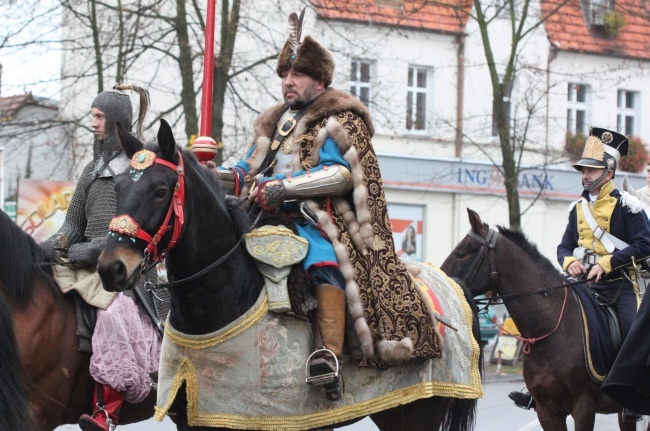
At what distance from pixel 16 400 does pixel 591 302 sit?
6.25 meters

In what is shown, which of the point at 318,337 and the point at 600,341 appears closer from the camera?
the point at 318,337

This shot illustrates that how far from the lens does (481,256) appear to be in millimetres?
9203

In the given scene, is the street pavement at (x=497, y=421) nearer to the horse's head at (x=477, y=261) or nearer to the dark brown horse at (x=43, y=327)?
the horse's head at (x=477, y=261)

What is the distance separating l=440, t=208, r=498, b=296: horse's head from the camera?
30.1 feet

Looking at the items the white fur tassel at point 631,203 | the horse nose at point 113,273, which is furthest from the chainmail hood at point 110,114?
the white fur tassel at point 631,203

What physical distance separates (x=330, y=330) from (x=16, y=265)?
2014 millimetres

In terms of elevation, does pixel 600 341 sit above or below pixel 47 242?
below

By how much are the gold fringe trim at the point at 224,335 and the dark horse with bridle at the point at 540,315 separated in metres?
3.59

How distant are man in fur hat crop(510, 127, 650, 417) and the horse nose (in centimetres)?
496

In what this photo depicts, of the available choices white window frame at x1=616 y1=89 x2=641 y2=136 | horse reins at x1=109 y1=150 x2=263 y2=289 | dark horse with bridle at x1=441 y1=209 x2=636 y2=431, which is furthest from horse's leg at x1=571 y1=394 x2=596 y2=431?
white window frame at x1=616 y1=89 x2=641 y2=136

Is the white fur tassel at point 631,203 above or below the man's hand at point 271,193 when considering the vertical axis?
below

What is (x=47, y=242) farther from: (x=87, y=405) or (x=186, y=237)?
(x=186, y=237)

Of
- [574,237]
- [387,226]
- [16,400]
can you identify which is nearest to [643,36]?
[574,237]

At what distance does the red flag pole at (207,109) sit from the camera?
6312 millimetres
